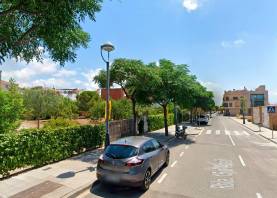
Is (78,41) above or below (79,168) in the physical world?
above

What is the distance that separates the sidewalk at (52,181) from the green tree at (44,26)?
155 inches

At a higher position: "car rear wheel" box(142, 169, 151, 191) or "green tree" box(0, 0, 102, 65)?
"green tree" box(0, 0, 102, 65)

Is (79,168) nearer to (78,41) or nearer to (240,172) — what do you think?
(78,41)

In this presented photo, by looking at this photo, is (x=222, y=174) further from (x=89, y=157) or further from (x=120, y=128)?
(x=120, y=128)

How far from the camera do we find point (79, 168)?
11.7 meters

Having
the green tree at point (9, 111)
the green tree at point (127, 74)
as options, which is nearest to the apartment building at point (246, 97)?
the green tree at point (127, 74)

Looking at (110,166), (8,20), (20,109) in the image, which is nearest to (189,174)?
(110,166)

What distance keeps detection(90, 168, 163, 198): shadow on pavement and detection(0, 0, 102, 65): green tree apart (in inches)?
194

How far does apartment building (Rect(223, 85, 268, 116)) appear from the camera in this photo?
5330 inches

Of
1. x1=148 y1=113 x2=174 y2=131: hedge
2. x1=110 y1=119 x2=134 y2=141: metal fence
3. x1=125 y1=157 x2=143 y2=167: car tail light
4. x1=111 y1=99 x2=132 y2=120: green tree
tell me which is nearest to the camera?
x1=125 y1=157 x2=143 y2=167: car tail light

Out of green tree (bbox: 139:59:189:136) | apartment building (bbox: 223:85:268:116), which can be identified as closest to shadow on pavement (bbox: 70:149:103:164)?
green tree (bbox: 139:59:189:136)

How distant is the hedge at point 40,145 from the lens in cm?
995

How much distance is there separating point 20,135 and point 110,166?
3817mm

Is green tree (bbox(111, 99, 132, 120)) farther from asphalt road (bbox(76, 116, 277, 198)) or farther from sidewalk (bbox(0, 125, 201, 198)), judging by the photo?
sidewalk (bbox(0, 125, 201, 198))
